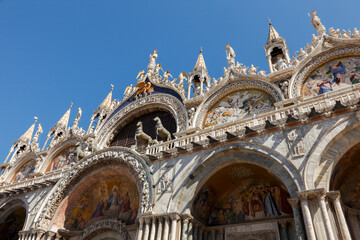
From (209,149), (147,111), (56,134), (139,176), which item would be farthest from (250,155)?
(56,134)

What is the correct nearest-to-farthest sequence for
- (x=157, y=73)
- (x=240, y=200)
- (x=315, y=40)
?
(x=240, y=200) → (x=315, y=40) → (x=157, y=73)

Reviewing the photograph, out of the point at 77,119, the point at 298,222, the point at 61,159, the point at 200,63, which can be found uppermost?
the point at 200,63

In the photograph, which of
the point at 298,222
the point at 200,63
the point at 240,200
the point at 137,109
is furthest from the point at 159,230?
the point at 200,63

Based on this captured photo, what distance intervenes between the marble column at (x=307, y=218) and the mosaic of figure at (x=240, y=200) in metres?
2.12

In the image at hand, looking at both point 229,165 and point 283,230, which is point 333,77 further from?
point 283,230

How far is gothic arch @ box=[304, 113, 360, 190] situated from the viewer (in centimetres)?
738

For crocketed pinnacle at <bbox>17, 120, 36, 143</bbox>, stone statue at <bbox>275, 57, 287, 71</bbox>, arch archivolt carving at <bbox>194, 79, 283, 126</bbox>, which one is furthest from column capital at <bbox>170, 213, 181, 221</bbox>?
crocketed pinnacle at <bbox>17, 120, 36, 143</bbox>

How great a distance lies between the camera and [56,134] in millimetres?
21500

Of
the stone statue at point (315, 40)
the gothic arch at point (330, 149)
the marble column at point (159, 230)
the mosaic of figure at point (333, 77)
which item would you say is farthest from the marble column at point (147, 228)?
the stone statue at point (315, 40)

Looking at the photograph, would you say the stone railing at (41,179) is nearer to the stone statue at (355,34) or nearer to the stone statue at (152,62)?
the stone statue at (152,62)

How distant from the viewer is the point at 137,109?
55.2 feet

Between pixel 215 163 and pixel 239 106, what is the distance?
4.35 meters

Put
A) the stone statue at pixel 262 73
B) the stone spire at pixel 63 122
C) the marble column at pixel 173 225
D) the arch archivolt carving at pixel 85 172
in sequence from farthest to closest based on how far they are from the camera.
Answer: the stone spire at pixel 63 122 → the stone statue at pixel 262 73 → the arch archivolt carving at pixel 85 172 → the marble column at pixel 173 225

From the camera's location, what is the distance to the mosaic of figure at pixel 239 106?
12304 mm
